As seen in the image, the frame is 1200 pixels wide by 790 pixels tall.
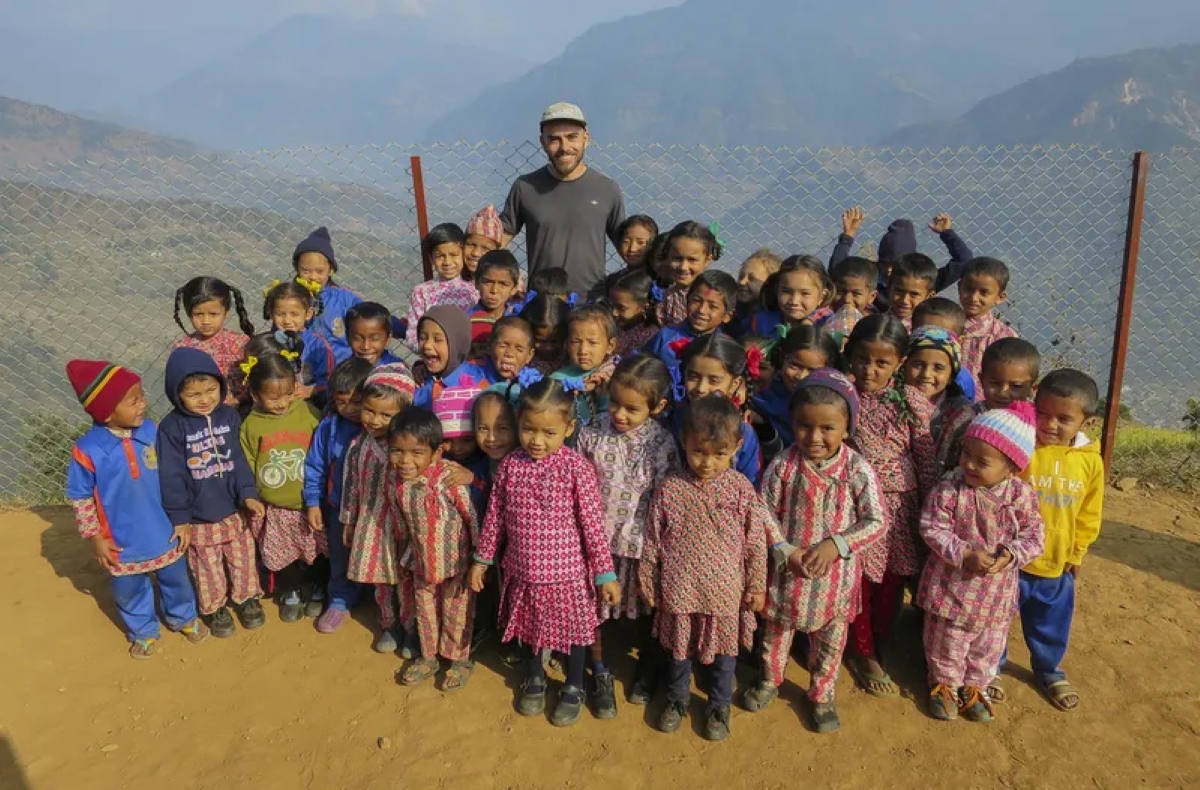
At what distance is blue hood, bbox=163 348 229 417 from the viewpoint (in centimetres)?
314

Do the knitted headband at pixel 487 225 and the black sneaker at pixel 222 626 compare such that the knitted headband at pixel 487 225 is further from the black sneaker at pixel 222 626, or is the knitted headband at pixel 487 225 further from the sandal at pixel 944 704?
the sandal at pixel 944 704

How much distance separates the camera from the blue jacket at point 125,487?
3.06 m

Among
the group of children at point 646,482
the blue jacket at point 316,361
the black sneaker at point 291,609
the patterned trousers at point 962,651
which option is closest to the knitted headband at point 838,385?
the group of children at point 646,482

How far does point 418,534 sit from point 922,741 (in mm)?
2105

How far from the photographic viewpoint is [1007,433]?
259cm

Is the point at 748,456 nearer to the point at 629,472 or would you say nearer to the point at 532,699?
the point at 629,472

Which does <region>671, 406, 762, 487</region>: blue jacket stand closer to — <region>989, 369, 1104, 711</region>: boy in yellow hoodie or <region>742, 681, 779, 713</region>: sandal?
<region>742, 681, 779, 713</region>: sandal

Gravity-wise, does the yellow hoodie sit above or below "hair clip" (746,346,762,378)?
Answer: below

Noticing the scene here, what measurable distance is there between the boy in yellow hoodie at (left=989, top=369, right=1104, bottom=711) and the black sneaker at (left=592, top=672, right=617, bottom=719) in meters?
1.72

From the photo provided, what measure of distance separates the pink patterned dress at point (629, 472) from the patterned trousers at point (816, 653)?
26.7 inches

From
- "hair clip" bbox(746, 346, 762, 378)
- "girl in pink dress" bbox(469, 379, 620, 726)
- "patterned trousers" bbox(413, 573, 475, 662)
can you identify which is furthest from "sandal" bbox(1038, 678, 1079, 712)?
"patterned trousers" bbox(413, 573, 475, 662)

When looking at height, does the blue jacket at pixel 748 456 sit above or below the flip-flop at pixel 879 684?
above

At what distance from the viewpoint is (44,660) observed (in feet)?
11.0

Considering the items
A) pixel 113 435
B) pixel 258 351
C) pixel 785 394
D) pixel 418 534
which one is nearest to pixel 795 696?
pixel 785 394
